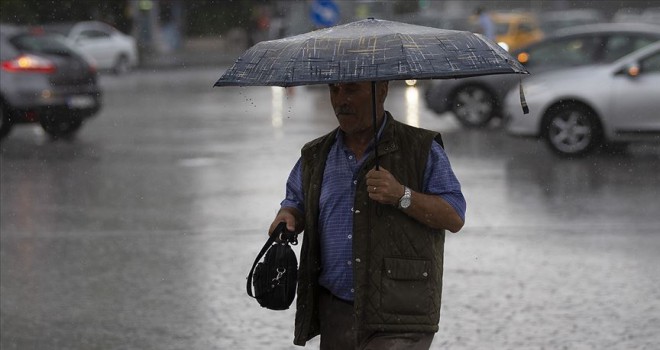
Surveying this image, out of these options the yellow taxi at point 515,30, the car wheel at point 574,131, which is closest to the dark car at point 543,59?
the car wheel at point 574,131

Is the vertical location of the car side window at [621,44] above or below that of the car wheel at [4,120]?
above

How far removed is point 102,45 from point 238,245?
114ft

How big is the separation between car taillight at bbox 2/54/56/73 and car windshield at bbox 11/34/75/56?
0.22m

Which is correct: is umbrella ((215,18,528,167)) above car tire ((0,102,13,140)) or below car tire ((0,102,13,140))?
above

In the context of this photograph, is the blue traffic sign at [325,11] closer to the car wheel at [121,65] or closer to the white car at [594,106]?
the white car at [594,106]

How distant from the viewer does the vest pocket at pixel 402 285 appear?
4.05 metres

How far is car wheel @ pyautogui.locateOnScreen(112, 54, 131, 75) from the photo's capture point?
44.0 meters

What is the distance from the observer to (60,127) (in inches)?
746

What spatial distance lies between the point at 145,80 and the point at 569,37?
75.1 ft

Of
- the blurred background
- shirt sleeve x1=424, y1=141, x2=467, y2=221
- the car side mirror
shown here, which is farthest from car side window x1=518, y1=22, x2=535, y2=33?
shirt sleeve x1=424, y1=141, x2=467, y2=221

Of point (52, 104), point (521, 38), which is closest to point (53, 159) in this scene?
point (52, 104)

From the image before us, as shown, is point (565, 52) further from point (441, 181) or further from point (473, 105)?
point (441, 181)

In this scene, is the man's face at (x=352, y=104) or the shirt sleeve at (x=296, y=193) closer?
the man's face at (x=352, y=104)

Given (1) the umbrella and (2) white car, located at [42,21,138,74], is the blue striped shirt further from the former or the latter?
(2) white car, located at [42,21,138,74]
